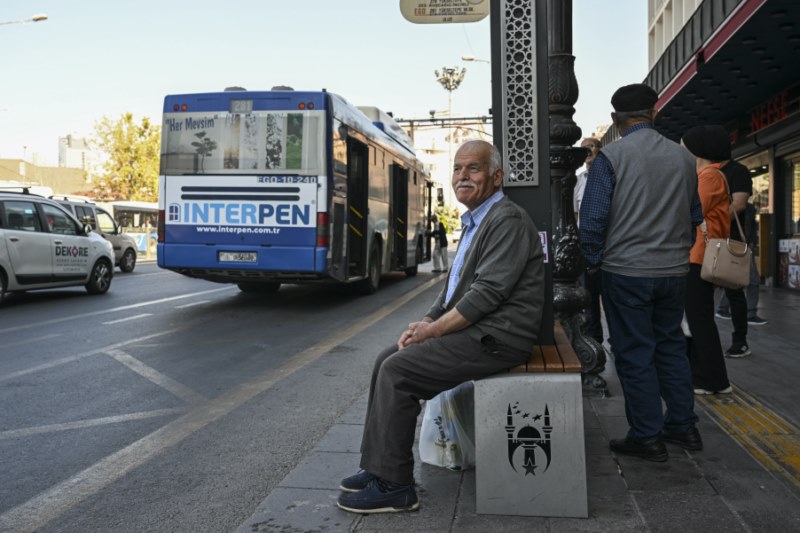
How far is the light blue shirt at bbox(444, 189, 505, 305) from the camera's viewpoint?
365cm

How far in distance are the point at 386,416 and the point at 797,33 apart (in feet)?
34.9

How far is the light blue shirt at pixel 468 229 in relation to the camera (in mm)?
3648

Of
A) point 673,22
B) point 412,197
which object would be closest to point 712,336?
point 412,197

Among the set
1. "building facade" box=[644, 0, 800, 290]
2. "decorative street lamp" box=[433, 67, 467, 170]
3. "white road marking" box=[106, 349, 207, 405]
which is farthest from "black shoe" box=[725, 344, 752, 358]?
"decorative street lamp" box=[433, 67, 467, 170]

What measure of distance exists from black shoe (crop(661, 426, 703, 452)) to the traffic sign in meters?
7.79

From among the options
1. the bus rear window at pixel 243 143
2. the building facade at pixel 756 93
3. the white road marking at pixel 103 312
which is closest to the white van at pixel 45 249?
the white road marking at pixel 103 312

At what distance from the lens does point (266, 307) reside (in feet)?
40.9

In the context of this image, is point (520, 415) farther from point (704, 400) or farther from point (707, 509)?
point (704, 400)

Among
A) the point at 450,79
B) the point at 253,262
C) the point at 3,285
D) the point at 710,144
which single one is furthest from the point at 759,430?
the point at 450,79

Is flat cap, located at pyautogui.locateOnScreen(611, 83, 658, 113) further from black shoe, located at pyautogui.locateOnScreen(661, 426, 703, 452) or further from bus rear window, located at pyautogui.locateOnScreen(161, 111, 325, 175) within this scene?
bus rear window, located at pyautogui.locateOnScreen(161, 111, 325, 175)

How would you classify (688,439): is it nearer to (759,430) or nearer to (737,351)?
(759,430)

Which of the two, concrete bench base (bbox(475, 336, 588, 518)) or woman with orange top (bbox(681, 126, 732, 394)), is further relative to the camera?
woman with orange top (bbox(681, 126, 732, 394))

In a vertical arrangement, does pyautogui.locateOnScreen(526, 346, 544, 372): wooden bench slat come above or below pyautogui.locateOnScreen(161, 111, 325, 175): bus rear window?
below

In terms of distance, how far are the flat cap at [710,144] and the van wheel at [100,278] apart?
12322mm
